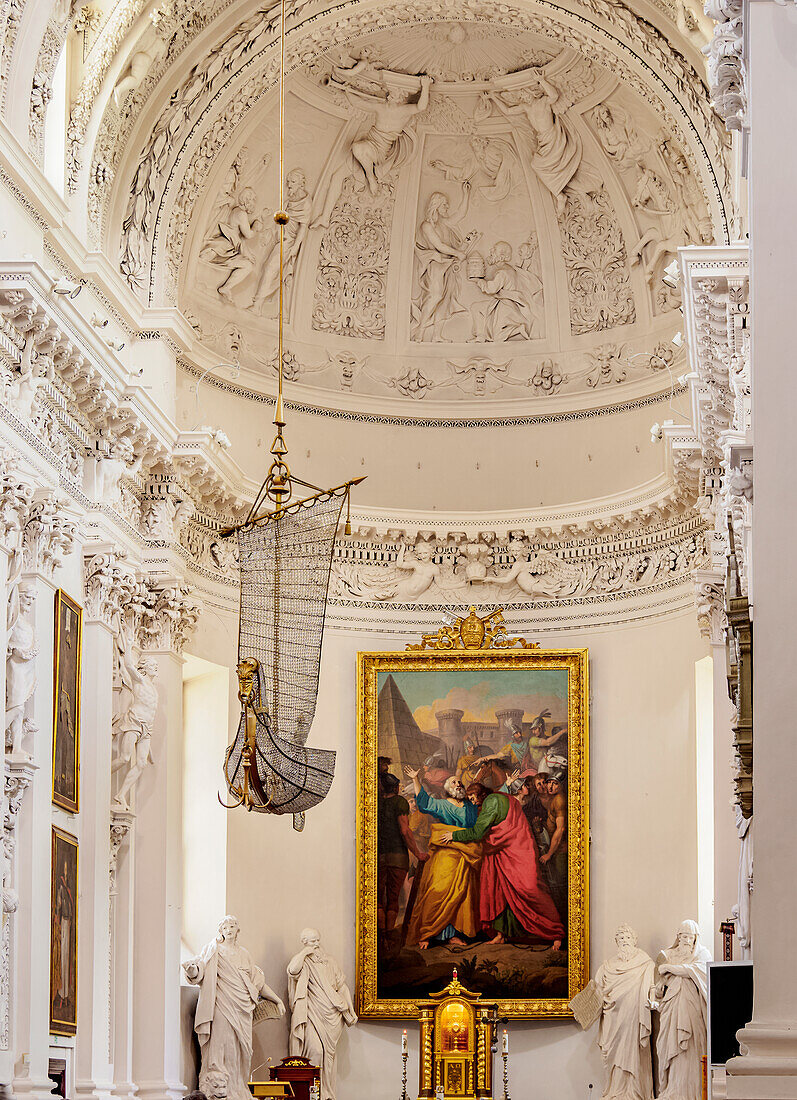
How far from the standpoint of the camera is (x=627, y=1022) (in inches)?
801

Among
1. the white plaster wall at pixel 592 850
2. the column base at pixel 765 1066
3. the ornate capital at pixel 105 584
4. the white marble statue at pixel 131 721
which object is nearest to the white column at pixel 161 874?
the white marble statue at pixel 131 721

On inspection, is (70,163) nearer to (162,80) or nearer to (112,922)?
(162,80)

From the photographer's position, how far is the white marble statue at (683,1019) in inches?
774

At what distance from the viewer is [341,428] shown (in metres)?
23.8

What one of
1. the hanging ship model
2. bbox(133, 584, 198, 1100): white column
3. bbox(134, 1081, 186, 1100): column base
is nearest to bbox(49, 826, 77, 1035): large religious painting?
the hanging ship model

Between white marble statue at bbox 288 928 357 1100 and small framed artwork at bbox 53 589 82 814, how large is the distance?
18.6 ft

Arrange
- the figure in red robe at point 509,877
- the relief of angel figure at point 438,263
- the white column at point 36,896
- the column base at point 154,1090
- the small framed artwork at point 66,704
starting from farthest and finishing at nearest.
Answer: the relief of angel figure at point 438,263
the figure in red robe at point 509,877
the column base at point 154,1090
the small framed artwork at point 66,704
the white column at point 36,896

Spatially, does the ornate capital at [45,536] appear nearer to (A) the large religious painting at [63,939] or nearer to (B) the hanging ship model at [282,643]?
(B) the hanging ship model at [282,643]

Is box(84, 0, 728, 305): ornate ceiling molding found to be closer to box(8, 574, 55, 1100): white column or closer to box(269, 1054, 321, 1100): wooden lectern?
box(8, 574, 55, 1100): white column

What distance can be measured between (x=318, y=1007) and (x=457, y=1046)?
73.7 inches

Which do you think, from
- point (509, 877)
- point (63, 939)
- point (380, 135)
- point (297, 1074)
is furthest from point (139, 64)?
point (297, 1074)

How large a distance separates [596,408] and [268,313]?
16.1 ft

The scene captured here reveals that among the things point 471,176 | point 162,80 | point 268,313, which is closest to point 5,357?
point 162,80

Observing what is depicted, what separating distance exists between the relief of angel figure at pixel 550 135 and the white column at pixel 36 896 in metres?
10.5
